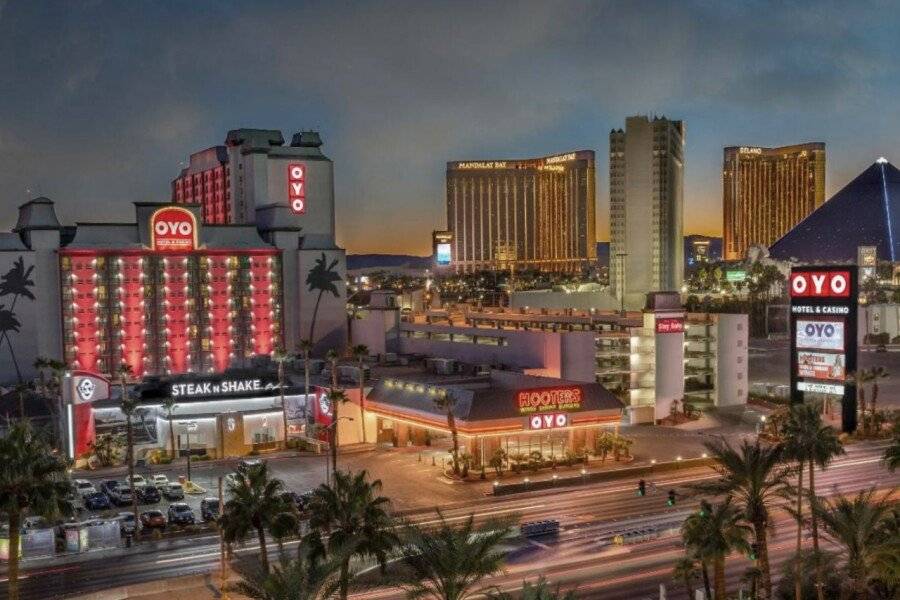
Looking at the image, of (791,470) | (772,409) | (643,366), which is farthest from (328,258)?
(791,470)

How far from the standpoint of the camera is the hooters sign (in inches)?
4382

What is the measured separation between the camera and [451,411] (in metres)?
70.2

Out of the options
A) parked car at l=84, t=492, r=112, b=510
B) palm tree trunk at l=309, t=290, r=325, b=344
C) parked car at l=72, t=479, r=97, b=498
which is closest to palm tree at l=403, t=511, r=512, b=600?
parked car at l=84, t=492, r=112, b=510

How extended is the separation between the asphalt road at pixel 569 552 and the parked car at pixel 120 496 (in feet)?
31.7

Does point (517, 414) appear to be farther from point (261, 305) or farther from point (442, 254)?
point (442, 254)

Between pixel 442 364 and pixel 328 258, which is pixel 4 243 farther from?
pixel 442 364

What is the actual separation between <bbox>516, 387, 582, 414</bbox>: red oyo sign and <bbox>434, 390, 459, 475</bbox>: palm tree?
4.59 m

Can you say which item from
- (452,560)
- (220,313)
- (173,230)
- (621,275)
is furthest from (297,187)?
(452,560)

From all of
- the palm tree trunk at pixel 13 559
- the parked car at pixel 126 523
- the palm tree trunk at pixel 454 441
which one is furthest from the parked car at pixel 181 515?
the palm tree trunk at pixel 13 559

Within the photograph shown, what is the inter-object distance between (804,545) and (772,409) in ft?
160

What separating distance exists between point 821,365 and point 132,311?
70.6 meters

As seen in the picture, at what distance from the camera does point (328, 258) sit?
121 m

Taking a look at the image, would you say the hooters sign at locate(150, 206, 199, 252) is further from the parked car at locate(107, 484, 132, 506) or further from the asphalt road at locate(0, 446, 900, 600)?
the asphalt road at locate(0, 446, 900, 600)

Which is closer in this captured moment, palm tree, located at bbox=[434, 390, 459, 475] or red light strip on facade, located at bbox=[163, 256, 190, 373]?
palm tree, located at bbox=[434, 390, 459, 475]
